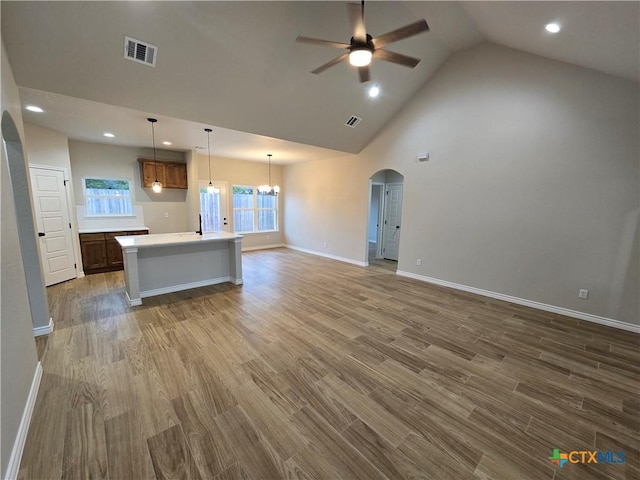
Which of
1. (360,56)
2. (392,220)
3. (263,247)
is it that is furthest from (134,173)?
(392,220)

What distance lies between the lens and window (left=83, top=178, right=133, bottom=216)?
5648mm

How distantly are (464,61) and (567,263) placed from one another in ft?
12.1

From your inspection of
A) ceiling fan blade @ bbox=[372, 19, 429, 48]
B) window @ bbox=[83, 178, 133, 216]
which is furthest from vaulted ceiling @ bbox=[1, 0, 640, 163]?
ceiling fan blade @ bbox=[372, 19, 429, 48]

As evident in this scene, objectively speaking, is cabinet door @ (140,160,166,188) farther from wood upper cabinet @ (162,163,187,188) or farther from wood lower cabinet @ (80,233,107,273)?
wood lower cabinet @ (80,233,107,273)

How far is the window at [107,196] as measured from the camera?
18.5 ft

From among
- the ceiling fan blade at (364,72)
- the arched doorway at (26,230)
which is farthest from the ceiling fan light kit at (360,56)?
the arched doorway at (26,230)

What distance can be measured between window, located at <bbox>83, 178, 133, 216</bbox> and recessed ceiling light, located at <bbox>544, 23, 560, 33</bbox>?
307 inches

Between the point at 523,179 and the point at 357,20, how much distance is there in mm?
3552

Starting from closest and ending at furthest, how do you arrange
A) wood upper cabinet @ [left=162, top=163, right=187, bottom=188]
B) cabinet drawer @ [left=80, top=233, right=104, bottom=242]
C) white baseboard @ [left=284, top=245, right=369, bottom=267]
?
1. cabinet drawer @ [left=80, top=233, right=104, bottom=242]
2. wood upper cabinet @ [left=162, top=163, right=187, bottom=188]
3. white baseboard @ [left=284, top=245, right=369, bottom=267]

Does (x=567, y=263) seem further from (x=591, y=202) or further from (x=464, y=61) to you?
(x=464, y=61)

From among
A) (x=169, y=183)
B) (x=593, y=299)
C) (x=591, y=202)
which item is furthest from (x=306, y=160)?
(x=593, y=299)

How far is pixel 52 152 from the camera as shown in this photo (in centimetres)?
464

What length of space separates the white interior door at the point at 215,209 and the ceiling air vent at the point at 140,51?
4.49m

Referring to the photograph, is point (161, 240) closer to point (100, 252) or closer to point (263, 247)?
point (100, 252)
